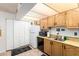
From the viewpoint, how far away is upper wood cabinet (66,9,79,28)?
9.58 ft

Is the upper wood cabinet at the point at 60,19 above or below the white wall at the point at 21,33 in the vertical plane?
above

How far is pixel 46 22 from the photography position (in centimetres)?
478

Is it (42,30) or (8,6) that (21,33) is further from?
(8,6)

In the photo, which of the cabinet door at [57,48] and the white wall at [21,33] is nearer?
the cabinet door at [57,48]

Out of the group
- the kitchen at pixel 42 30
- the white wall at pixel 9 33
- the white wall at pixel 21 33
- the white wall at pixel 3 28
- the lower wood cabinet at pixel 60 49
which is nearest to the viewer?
the lower wood cabinet at pixel 60 49

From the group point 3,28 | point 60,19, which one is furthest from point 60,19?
point 3,28

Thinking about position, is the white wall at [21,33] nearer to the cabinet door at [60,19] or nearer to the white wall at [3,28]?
the white wall at [3,28]

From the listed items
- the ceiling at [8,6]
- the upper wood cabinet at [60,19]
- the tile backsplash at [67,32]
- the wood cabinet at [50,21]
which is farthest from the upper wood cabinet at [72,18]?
the ceiling at [8,6]

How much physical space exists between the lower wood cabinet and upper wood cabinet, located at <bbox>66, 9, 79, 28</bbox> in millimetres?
704

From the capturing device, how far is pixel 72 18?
3.04 metres

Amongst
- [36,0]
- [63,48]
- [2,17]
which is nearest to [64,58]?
[36,0]

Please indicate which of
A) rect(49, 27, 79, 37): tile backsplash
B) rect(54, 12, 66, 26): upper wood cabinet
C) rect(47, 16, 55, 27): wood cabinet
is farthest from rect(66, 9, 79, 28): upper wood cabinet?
rect(47, 16, 55, 27): wood cabinet

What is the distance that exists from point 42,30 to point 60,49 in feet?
7.70

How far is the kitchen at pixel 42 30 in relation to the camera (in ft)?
9.34
